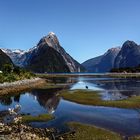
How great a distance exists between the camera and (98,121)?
1785 inches

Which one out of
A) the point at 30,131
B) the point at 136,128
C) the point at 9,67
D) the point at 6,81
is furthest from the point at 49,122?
the point at 9,67

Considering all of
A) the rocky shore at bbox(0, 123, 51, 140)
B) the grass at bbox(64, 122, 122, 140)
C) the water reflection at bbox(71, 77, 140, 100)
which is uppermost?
the water reflection at bbox(71, 77, 140, 100)

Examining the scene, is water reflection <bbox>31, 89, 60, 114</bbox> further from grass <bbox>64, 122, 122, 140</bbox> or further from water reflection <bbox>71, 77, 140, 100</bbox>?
grass <bbox>64, 122, 122, 140</bbox>

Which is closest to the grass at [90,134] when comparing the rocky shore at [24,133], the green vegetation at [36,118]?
the rocky shore at [24,133]

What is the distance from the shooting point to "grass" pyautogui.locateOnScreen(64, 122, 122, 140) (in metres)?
34.8

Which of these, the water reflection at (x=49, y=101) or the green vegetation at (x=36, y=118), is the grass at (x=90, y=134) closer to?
the green vegetation at (x=36, y=118)

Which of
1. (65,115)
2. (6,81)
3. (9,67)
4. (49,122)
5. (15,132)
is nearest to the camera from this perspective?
(15,132)

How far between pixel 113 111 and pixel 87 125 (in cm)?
1359

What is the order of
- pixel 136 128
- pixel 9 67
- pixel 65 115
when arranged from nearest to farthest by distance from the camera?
pixel 136 128 < pixel 65 115 < pixel 9 67

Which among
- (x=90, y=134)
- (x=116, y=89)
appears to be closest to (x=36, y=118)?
(x=90, y=134)

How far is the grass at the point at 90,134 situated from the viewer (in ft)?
114

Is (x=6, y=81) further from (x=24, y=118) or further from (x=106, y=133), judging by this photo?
(x=106, y=133)

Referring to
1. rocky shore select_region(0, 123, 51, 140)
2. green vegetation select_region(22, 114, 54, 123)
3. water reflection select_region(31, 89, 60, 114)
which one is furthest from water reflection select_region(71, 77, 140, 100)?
rocky shore select_region(0, 123, 51, 140)

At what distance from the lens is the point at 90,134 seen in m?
36.7
